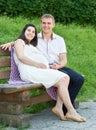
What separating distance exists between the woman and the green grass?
5.96 ft

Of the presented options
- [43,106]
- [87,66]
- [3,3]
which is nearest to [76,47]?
[87,66]

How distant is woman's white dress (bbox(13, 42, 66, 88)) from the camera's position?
282 inches

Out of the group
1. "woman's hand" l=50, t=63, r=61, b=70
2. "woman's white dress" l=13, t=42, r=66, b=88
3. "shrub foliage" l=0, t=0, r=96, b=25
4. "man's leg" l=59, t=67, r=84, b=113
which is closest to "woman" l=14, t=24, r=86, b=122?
"woman's white dress" l=13, t=42, r=66, b=88

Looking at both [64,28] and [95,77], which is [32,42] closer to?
[95,77]

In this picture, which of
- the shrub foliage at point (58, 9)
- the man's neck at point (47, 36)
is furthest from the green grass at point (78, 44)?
the man's neck at point (47, 36)

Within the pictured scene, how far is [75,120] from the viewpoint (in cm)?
718

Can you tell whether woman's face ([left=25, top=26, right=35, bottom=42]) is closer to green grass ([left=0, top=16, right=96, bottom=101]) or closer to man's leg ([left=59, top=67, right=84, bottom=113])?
man's leg ([left=59, top=67, right=84, bottom=113])

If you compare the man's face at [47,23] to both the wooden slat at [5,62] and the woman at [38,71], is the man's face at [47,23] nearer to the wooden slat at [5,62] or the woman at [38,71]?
the woman at [38,71]

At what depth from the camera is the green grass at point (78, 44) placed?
1016 centimetres

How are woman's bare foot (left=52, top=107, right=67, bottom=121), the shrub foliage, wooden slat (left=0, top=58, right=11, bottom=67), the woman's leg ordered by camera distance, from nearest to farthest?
the woman's leg
woman's bare foot (left=52, top=107, right=67, bottom=121)
wooden slat (left=0, top=58, right=11, bottom=67)
the shrub foliage

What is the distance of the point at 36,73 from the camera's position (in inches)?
287

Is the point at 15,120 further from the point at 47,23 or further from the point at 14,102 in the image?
the point at 47,23

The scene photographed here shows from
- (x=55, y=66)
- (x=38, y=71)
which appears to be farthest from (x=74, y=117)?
(x=55, y=66)

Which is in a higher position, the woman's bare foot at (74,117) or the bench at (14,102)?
the bench at (14,102)
